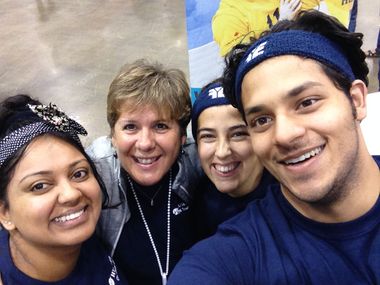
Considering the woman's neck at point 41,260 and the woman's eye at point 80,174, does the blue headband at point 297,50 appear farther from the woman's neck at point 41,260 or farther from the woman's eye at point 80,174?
the woman's neck at point 41,260

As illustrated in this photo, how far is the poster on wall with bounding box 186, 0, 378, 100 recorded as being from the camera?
7.72 ft

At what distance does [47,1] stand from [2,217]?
8.75 m

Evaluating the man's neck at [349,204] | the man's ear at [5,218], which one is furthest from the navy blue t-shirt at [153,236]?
the man's neck at [349,204]

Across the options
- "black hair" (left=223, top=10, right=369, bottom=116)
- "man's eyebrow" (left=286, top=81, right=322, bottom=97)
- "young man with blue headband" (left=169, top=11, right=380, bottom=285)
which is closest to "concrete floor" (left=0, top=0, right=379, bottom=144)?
"black hair" (left=223, top=10, right=369, bottom=116)

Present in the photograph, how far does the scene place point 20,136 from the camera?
139cm

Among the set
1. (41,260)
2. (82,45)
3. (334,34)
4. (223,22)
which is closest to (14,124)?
(41,260)

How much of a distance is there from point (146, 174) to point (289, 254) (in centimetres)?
79

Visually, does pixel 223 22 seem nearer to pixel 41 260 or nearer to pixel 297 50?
pixel 297 50

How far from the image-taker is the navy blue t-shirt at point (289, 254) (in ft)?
3.81

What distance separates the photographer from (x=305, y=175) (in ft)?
3.90

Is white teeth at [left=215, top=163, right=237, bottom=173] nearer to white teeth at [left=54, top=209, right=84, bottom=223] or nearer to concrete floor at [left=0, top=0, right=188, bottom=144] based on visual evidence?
white teeth at [left=54, top=209, right=84, bottom=223]

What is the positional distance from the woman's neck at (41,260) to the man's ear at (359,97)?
47.2 inches

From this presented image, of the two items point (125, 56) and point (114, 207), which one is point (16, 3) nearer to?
point (125, 56)

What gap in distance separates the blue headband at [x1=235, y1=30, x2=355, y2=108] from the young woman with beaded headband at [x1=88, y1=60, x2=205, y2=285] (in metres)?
0.52
